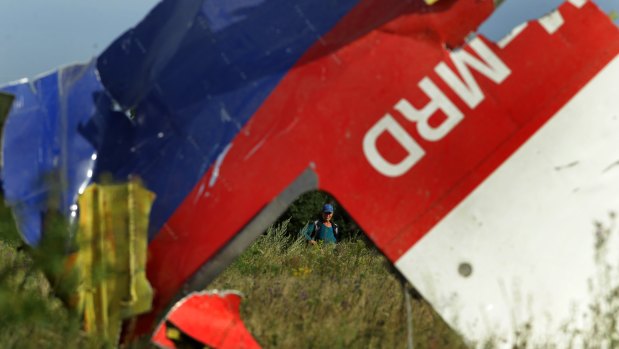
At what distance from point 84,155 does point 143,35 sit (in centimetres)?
54

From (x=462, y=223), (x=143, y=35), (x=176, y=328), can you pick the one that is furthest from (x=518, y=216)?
(x=143, y=35)

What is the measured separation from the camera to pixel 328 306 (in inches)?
212

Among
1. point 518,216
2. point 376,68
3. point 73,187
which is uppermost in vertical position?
point 73,187

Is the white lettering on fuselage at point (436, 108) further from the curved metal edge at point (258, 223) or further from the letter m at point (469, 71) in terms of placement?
the curved metal edge at point (258, 223)

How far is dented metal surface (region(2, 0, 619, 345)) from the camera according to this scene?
3725 millimetres

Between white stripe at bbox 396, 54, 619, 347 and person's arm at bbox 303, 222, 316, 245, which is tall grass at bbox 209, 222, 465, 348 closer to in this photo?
white stripe at bbox 396, 54, 619, 347

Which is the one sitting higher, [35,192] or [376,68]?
[35,192]

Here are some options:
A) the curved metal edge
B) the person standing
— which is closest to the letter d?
the curved metal edge

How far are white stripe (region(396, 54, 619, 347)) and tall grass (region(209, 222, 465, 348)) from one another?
213 mm

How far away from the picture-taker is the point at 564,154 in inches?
149

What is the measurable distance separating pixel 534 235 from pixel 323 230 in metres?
6.26

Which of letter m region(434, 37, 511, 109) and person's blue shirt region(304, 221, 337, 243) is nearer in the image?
letter m region(434, 37, 511, 109)

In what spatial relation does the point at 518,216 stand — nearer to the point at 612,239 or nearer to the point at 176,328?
the point at 612,239

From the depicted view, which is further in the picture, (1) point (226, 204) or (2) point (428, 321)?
(2) point (428, 321)
